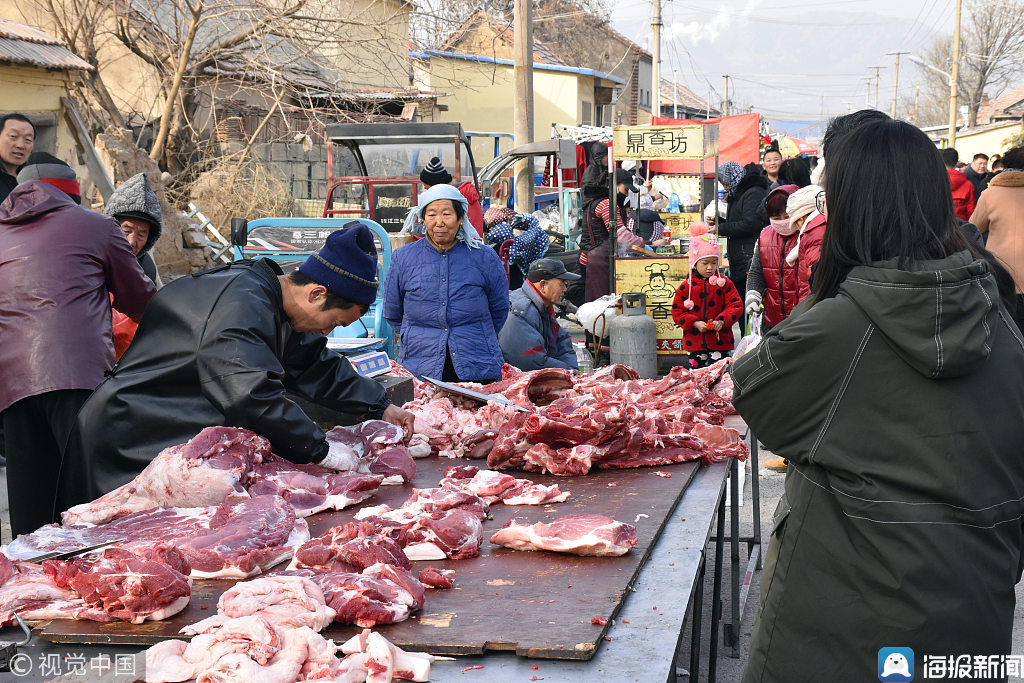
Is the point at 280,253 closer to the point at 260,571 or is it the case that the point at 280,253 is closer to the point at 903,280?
the point at 260,571

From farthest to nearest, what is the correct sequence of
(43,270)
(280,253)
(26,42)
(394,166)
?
(394,166)
(26,42)
(280,253)
(43,270)

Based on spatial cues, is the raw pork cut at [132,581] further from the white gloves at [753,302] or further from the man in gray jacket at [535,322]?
the white gloves at [753,302]

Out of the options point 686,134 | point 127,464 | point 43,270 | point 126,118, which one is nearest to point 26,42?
point 126,118

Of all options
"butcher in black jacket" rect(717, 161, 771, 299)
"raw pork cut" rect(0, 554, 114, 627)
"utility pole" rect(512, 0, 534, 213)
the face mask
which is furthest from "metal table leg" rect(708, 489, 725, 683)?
"utility pole" rect(512, 0, 534, 213)

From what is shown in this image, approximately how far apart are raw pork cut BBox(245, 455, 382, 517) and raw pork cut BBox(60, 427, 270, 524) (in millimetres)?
98

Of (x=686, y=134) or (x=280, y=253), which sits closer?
(x=280, y=253)

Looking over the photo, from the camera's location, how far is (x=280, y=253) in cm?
926

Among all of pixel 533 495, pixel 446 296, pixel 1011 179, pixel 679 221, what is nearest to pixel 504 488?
pixel 533 495

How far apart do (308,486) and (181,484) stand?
1.38 ft

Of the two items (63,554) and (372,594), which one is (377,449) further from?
(372,594)

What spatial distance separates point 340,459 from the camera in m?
3.54

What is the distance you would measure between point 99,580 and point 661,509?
1745 millimetres

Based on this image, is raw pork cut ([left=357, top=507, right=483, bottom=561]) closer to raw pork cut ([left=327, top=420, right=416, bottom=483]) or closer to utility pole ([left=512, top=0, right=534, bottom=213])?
raw pork cut ([left=327, top=420, right=416, bottom=483])

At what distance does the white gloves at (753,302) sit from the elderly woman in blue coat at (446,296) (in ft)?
7.48
